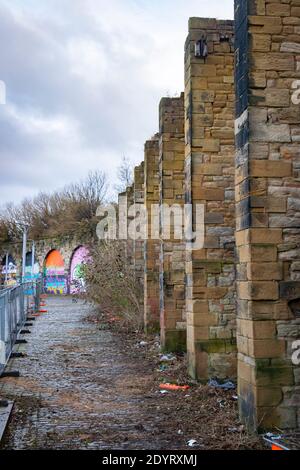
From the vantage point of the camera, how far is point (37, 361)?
10758mm

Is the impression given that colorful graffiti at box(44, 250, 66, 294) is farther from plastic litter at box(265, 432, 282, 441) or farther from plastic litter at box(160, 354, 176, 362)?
plastic litter at box(265, 432, 282, 441)

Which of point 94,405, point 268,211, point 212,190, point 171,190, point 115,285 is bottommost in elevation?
point 94,405

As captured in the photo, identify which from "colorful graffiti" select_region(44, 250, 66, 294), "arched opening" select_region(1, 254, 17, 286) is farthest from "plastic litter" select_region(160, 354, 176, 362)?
"arched opening" select_region(1, 254, 17, 286)

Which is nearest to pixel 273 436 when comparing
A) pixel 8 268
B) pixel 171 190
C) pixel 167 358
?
pixel 167 358

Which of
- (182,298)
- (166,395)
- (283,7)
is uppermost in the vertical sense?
(283,7)

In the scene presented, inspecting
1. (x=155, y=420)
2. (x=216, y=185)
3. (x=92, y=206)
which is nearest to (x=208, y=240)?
(x=216, y=185)

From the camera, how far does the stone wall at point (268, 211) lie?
593 cm

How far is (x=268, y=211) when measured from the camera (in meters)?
6.11

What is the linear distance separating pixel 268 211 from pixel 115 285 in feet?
37.4

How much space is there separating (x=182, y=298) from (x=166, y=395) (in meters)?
3.92

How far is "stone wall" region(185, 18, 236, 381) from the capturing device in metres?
8.86

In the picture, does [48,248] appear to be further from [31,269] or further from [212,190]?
[212,190]

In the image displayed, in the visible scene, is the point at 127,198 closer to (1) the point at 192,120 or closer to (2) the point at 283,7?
(1) the point at 192,120

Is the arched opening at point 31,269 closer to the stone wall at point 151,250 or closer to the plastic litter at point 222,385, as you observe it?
the stone wall at point 151,250
